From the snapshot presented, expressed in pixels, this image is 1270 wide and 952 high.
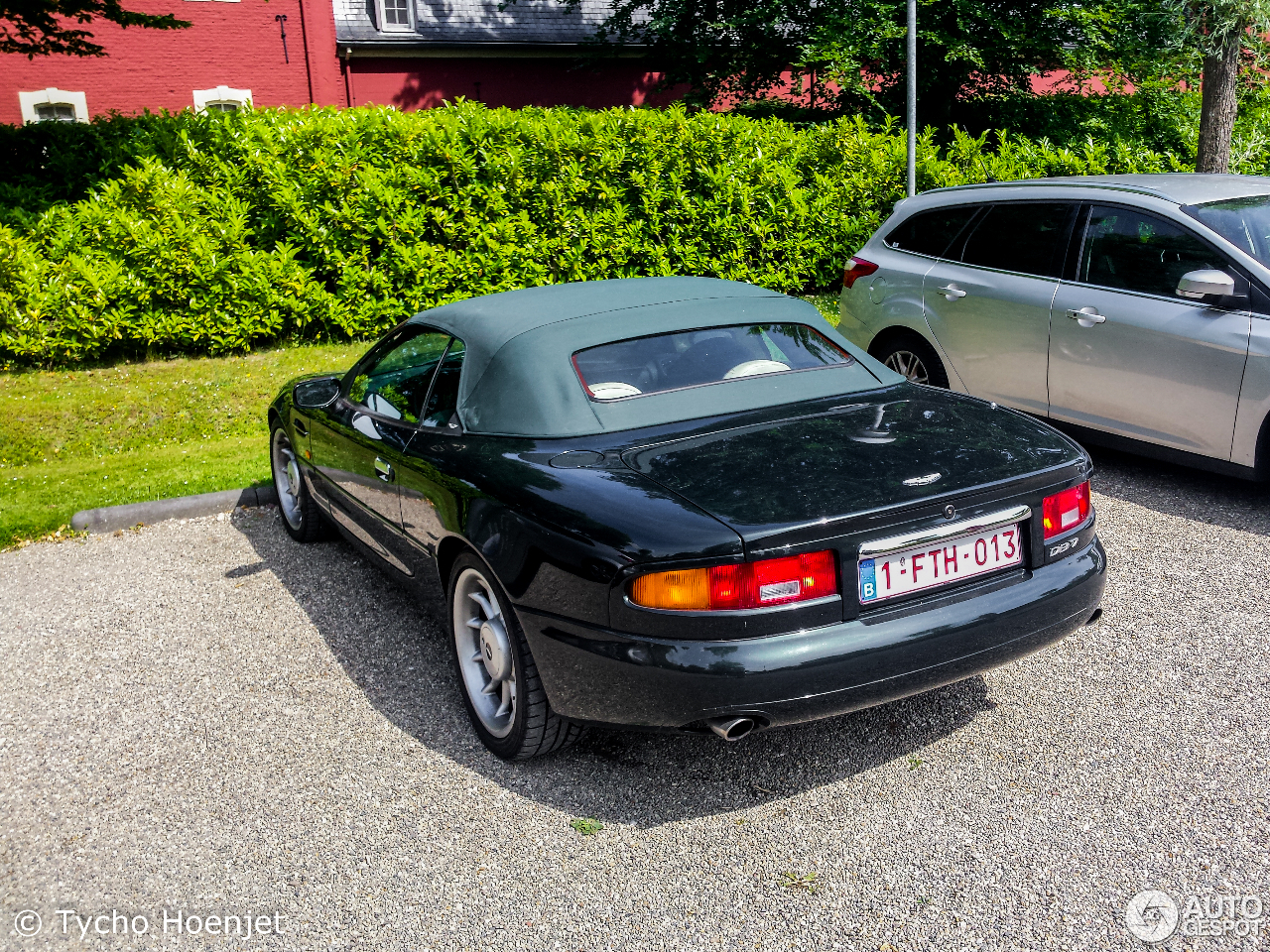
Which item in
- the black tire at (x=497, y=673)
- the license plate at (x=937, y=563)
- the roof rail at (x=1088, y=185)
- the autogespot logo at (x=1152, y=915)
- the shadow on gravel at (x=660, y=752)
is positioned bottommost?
the shadow on gravel at (x=660, y=752)

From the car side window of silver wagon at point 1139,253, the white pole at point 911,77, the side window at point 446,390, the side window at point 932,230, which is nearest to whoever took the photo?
the side window at point 446,390

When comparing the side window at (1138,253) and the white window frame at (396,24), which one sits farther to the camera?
the white window frame at (396,24)

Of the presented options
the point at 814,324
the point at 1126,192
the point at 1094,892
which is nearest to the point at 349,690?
the point at 814,324

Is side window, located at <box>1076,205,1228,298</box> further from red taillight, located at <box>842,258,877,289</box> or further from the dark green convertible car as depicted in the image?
the dark green convertible car

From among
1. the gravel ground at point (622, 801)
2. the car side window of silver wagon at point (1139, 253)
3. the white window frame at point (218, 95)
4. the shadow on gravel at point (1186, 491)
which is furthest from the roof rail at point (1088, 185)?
the white window frame at point (218, 95)

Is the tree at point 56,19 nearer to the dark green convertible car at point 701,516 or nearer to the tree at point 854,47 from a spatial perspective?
the tree at point 854,47

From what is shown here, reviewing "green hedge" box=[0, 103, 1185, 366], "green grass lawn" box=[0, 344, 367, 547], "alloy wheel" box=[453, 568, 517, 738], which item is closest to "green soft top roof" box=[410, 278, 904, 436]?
"alloy wheel" box=[453, 568, 517, 738]

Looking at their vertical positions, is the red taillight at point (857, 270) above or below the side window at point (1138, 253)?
below

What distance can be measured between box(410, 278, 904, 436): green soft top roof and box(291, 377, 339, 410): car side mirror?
3.04ft

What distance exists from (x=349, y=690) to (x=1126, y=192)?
5.08 meters

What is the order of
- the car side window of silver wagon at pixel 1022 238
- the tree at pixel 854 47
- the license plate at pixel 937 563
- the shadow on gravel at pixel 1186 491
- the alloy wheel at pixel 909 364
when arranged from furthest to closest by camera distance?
the tree at pixel 854 47 < the alloy wheel at pixel 909 364 < the car side window of silver wagon at pixel 1022 238 < the shadow on gravel at pixel 1186 491 < the license plate at pixel 937 563

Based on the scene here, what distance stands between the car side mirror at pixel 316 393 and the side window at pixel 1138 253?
429cm

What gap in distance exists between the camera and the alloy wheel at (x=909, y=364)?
728 centimetres

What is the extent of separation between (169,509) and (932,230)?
5.33 m
